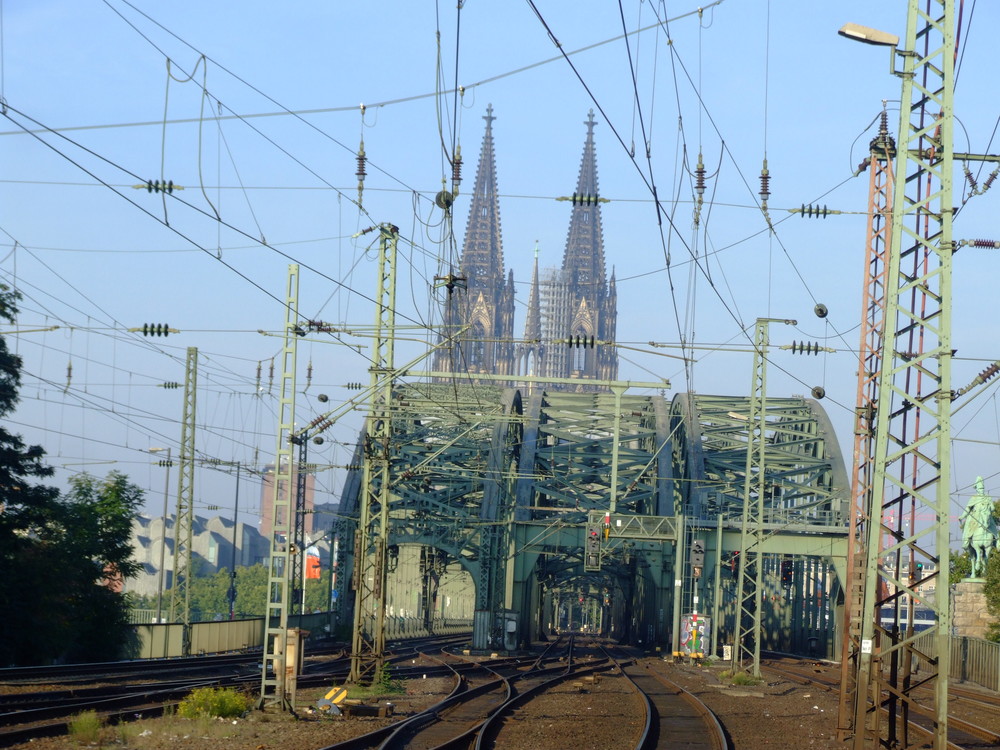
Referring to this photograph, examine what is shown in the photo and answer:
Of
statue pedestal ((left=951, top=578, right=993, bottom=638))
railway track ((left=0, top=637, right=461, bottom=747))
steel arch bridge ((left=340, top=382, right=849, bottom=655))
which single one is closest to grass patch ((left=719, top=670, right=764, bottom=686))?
railway track ((left=0, top=637, right=461, bottom=747))

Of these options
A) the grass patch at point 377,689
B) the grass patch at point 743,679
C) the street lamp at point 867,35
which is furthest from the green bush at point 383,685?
the street lamp at point 867,35

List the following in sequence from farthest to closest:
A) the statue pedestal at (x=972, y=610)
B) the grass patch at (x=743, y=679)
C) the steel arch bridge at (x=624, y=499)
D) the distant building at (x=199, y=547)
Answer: the distant building at (x=199, y=547), the steel arch bridge at (x=624, y=499), the statue pedestal at (x=972, y=610), the grass patch at (x=743, y=679)

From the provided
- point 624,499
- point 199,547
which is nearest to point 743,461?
point 624,499

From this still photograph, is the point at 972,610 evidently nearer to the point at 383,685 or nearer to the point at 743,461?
the point at 383,685

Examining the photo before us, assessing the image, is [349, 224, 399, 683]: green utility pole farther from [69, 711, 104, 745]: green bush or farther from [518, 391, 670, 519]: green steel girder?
[518, 391, 670, 519]: green steel girder

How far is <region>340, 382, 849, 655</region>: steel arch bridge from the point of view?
206ft

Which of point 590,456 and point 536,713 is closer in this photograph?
point 536,713

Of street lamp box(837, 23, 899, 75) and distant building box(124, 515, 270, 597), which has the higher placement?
street lamp box(837, 23, 899, 75)

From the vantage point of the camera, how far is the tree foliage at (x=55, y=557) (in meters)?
38.0

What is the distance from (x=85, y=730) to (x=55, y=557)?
2295 centimetres

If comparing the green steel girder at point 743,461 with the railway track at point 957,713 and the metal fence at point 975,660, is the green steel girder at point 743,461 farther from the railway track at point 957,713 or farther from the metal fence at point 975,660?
the railway track at point 957,713

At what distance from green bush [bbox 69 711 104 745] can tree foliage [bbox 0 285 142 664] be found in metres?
19.4

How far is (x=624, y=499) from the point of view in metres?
69.3

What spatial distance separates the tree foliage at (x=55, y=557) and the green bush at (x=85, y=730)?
19.4 metres
